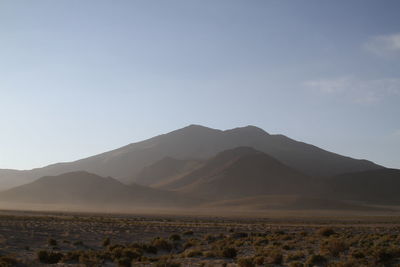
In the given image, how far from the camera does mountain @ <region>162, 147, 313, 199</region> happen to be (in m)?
132

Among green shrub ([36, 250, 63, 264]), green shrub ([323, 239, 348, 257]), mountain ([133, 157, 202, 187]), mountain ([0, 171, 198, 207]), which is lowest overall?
green shrub ([36, 250, 63, 264])

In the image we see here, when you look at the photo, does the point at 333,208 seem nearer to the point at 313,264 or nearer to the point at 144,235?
the point at 144,235

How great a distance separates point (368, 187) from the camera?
436ft

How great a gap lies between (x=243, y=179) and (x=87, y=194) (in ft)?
153

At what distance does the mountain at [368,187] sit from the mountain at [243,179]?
7821 millimetres

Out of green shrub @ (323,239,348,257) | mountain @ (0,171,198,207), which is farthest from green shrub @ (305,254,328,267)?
mountain @ (0,171,198,207)

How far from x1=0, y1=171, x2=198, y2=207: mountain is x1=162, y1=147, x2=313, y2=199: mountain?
1234 centimetres

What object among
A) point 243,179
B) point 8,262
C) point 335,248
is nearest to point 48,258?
point 8,262

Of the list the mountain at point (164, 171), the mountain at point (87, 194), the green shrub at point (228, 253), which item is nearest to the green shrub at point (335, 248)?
the green shrub at point (228, 253)

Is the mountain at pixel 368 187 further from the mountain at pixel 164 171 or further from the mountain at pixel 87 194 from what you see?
the mountain at pixel 164 171

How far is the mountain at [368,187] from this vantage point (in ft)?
411

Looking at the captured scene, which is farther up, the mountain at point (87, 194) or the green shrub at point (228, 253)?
the mountain at point (87, 194)

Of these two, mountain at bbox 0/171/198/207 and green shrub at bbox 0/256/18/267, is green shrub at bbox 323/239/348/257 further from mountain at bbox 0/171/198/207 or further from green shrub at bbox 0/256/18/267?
mountain at bbox 0/171/198/207

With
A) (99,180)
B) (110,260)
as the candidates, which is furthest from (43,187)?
(110,260)
